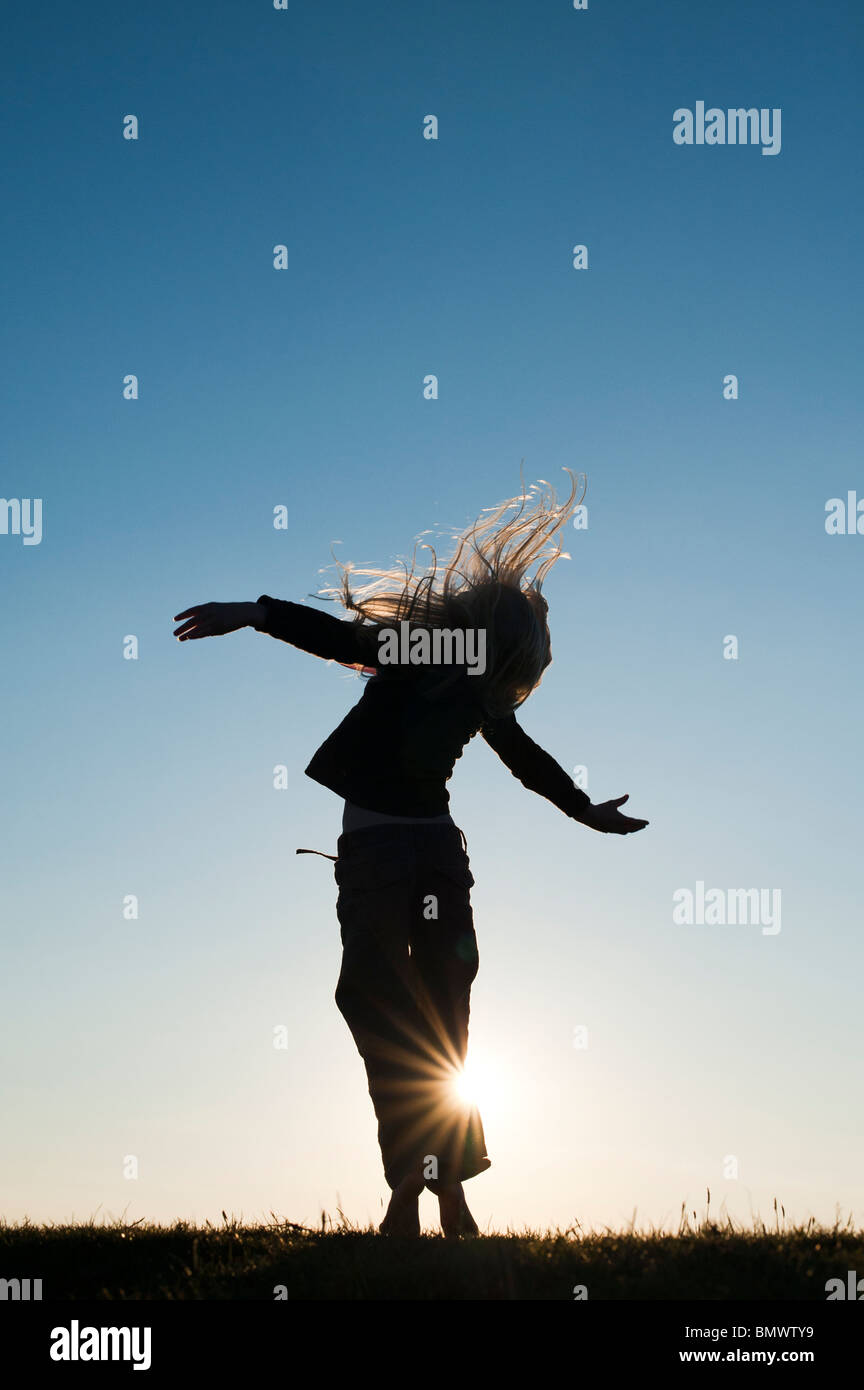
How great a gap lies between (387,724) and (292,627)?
74 cm

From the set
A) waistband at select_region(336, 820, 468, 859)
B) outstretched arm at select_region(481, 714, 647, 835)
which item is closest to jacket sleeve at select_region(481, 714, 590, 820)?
outstretched arm at select_region(481, 714, 647, 835)

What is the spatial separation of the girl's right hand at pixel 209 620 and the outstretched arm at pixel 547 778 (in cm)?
171

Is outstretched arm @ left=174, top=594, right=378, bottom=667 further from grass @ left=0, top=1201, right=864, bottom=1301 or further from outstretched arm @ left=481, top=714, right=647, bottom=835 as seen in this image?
grass @ left=0, top=1201, right=864, bottom=1301

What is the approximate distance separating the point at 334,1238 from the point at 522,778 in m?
2.78

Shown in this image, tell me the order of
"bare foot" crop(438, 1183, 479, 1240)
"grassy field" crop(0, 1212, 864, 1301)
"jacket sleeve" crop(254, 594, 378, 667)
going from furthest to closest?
"jacket sleeve" crop(254, 594, 378, 667)
"bare foot" crop(438, 1183, 479, 1240)
"grassy field" crop(0, 1212, 864, 1301)

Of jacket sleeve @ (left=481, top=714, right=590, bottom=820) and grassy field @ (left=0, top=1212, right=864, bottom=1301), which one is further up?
jacket sleeve @ (left=481, top=714, right=590, bottom=820)

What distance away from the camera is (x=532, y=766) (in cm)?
702

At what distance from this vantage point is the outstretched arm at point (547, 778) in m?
6.94

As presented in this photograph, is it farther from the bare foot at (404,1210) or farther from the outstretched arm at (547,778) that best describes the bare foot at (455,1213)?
the outstretched arm at (547,778)

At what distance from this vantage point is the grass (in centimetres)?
425

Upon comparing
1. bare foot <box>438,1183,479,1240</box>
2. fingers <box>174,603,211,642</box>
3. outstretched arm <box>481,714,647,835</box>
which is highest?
fingers <box>174,603,211,642</box>

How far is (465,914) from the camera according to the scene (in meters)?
6.29

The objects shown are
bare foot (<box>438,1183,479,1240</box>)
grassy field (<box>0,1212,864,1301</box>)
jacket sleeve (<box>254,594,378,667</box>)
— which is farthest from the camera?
jacket sleeve (<box>254,594,378,667</box>)
